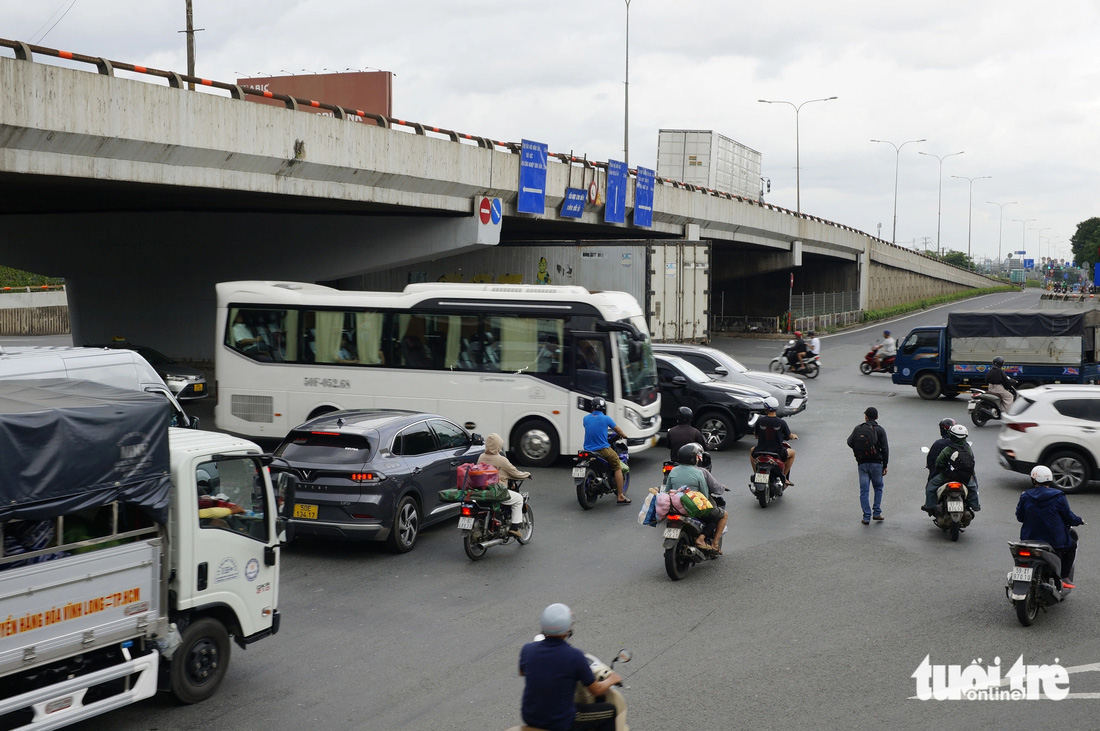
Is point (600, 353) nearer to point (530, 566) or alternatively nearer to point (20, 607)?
point (530, 566)

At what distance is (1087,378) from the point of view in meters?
25.3

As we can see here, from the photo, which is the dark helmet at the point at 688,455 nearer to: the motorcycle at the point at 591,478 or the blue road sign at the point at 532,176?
the motorcycle at the point at 591,478

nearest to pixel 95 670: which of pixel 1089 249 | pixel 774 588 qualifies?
pixel 774 588

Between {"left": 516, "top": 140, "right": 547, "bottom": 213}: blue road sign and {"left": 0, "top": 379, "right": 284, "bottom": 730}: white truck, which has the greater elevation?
{"left": 516, "top": 140, "right": 547, "bottom": 213}: blue road sign

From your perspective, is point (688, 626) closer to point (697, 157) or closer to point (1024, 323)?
Result: point (1024, 323)

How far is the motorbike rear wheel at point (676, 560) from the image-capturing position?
34.5 ft

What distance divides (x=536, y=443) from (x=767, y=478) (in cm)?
456

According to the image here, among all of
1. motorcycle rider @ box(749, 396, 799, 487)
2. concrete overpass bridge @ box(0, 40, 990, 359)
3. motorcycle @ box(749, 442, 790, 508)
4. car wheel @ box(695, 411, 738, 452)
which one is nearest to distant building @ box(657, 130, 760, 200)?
concrete overpass bridge @ box(0, 40, 990, 359)

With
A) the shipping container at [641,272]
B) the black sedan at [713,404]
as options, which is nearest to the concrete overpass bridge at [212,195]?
the shipping container at [641,272]

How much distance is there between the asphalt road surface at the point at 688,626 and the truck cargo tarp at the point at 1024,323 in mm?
11687

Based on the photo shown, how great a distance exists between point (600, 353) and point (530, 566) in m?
6.22

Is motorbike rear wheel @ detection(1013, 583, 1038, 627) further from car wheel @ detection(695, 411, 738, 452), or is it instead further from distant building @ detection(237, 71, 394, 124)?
distant building @ detection(237, 71, 394, 124)

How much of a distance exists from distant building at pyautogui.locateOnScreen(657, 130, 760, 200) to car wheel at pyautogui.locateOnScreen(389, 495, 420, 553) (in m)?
38.3

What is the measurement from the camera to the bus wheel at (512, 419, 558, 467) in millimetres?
17109
